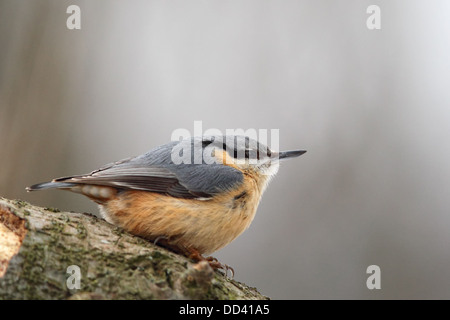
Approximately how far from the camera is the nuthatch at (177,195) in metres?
2.19

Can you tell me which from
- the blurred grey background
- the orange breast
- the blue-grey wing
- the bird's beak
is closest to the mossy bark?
the orange breast

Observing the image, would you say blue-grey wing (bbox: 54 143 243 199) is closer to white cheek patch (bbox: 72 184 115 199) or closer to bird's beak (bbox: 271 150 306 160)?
white cheek patch (bbox: 72 184 115 199)

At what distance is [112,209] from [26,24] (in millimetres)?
2910

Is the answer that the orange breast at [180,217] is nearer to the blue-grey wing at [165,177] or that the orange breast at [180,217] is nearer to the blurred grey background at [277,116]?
the blue-grey wing at [165,177]

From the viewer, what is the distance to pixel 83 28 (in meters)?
4.88

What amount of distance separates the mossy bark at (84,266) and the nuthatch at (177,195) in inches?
12.7

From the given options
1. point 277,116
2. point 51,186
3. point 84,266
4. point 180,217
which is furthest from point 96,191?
point 277,116

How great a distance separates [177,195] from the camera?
227 centimetres

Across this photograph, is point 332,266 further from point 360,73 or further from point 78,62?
point 78,62

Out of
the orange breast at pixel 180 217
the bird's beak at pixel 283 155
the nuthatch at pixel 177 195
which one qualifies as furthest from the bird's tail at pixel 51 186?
the bird's beak at pixel 283 155

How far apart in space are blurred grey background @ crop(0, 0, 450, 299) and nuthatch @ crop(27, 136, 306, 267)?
202cm

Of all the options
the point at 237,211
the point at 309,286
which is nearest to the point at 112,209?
the point at 237,211

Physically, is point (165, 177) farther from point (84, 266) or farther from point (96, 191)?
point (84, 266)

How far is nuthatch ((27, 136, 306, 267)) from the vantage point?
2189 mm
